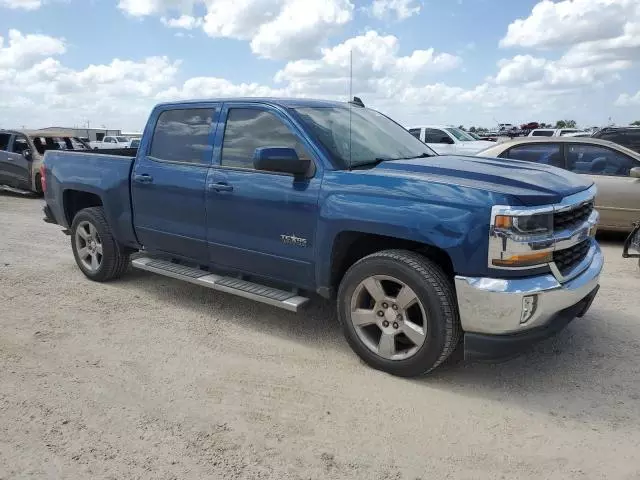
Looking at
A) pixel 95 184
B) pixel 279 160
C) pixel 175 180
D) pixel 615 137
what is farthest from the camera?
pixel 615 137

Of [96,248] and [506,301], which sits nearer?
[506,301]

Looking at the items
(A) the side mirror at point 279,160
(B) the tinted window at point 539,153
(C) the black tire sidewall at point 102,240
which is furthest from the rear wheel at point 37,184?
(A) the side mirror at point 279,160

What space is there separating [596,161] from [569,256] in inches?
201

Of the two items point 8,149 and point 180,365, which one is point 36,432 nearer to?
point 180,365

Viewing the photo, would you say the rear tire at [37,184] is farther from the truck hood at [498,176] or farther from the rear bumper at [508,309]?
the rear bumper at [508,309]

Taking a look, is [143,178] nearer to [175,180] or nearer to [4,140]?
[175,180]

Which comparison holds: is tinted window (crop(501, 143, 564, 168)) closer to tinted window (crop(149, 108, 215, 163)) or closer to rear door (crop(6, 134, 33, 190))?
tinted window (crop(149, 108, 215, 163))

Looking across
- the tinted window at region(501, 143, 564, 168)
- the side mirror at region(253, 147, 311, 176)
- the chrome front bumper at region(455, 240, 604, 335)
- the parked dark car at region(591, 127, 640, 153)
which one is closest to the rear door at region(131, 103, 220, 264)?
the side mirror at region(253, 147, 311, 176)

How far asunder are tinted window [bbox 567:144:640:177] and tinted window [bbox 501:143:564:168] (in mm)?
149

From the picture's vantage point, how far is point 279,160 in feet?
12.8

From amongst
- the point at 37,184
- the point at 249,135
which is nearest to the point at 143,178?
the point at 249,135

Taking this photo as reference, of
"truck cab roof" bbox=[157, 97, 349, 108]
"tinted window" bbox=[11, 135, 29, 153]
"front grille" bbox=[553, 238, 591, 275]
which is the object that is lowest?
"front grille" bbox=[553, 238, 591, 275]

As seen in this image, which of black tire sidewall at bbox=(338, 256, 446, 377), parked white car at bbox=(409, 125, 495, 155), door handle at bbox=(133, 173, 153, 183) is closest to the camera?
black tire sidewall at bbox=(338, 256, 446, 377)

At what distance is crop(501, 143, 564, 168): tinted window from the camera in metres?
8.19
